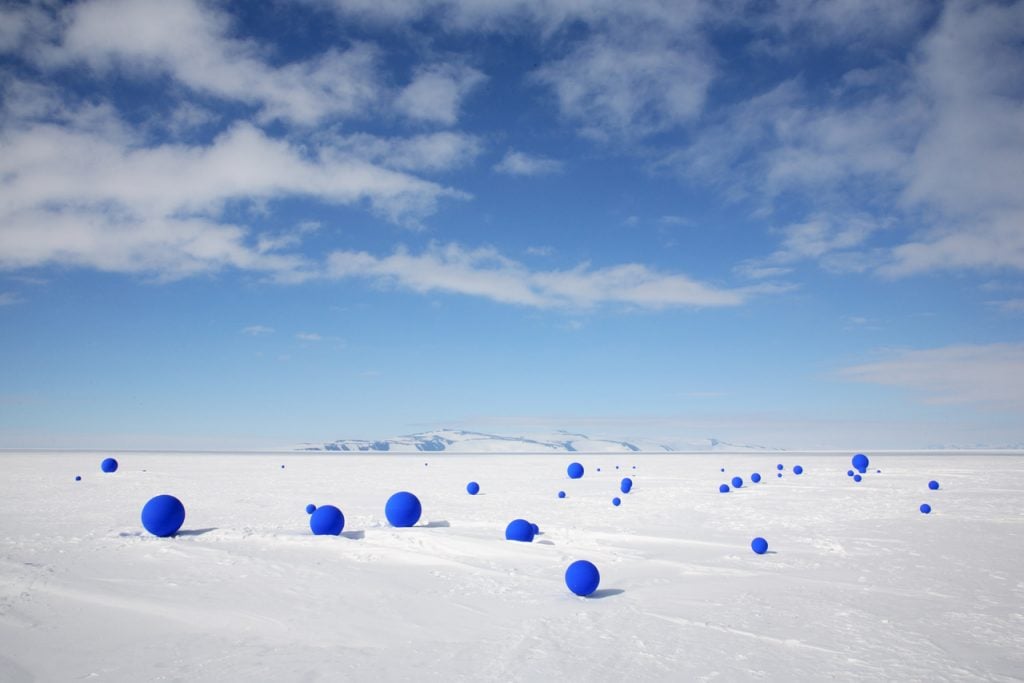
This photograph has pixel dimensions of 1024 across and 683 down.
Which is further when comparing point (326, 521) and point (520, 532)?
point (520, 532)

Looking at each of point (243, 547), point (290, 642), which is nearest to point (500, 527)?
point (243, 547)

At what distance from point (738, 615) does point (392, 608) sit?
4.08 meters

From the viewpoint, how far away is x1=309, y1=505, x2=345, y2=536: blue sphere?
1104cm

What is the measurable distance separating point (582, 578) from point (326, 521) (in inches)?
208

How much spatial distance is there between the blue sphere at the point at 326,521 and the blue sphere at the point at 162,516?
7.25ft

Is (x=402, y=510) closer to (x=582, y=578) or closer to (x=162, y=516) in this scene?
(x=162, y=516)

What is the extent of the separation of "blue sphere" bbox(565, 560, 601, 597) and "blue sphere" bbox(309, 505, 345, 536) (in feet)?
16.4

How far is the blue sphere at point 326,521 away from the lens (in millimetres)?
11039

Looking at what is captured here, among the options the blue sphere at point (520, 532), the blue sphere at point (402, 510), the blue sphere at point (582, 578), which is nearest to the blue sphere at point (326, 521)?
the blue sphere at point (402, 510)

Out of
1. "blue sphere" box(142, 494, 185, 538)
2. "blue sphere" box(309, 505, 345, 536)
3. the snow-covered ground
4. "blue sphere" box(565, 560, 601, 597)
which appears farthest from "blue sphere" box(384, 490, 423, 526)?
"blue sphere" box(565, 560, 601, 597)

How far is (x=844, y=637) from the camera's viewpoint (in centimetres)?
664

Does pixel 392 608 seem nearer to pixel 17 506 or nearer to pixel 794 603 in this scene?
pixel 794 603

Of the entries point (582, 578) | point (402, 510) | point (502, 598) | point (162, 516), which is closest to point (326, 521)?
point (402, 510)

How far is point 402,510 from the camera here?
12.5 m
